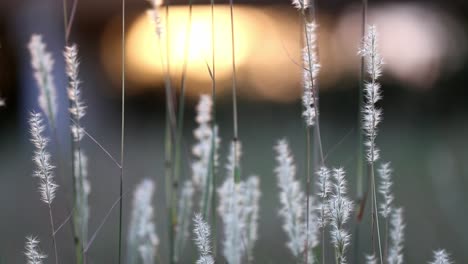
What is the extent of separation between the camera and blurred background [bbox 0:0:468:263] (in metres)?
4.80

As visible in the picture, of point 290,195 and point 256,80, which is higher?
point 256,80

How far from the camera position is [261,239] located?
301 cm

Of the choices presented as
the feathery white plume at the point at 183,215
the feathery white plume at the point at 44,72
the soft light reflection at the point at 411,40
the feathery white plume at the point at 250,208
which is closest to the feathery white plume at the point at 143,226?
the feathery white plume at the point at 183,215

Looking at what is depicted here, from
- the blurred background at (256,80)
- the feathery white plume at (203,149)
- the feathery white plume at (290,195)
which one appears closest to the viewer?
the feathery white plume at (290,195)

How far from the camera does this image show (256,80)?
231 inches

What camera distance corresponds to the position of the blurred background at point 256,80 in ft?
15.7

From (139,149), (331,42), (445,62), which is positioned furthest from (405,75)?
(139,149)

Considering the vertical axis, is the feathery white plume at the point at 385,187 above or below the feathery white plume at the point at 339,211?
above

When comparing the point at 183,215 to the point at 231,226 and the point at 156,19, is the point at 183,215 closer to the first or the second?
the point at 231,226

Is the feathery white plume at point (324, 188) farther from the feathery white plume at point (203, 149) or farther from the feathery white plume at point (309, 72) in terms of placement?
the feathery white plume at point (203, 149)

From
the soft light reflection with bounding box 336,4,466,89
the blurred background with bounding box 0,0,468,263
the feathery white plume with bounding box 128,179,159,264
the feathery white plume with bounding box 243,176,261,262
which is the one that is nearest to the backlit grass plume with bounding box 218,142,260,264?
the feathery white plume with bounding box 243,176,261,262

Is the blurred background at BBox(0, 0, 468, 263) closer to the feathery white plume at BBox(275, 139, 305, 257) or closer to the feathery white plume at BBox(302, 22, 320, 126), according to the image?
the feathery white plume at BBox(275, 139, 305, 257)

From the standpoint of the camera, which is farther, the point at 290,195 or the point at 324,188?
the point at 290,195

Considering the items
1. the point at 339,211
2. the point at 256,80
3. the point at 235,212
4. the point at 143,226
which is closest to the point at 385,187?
the point at 339,211
